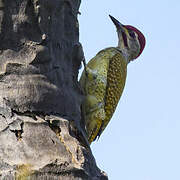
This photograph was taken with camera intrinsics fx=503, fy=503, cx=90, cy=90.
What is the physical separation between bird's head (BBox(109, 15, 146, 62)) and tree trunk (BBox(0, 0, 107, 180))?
Result: 345cm

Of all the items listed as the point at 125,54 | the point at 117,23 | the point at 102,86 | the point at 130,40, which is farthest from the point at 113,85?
the point at 117,23

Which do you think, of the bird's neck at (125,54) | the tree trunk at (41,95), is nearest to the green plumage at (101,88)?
the bird's neck at (125,54)

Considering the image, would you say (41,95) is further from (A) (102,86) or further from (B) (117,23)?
(B) (117,23)

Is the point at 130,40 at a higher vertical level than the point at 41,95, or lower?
lower

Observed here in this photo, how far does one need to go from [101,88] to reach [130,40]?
1500 mm

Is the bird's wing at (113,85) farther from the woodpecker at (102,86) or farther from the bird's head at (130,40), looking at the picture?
the bird's head at (130,40)

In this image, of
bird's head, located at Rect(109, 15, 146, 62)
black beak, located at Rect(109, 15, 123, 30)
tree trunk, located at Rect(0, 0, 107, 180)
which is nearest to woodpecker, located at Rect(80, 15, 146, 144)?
bird's head, located at Rect(109, 15, 146, 62)

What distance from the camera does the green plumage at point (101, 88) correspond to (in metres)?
4.98

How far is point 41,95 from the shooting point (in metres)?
2.62

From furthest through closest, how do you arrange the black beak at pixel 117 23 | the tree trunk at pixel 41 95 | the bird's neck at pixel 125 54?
the black beak at pixel 117 23
the bird's neck at pixel 125 54
the tree trunk at pixel 41 95

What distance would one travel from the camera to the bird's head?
6.46 metres

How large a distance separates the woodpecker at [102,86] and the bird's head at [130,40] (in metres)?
0.40

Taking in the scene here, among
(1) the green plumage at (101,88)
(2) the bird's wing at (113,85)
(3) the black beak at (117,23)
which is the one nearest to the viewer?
(1) the green plumage at (101,88)

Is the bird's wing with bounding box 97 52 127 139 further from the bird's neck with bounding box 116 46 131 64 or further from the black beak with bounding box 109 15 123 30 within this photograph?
the black beak with bounding box 109 15 123 30
